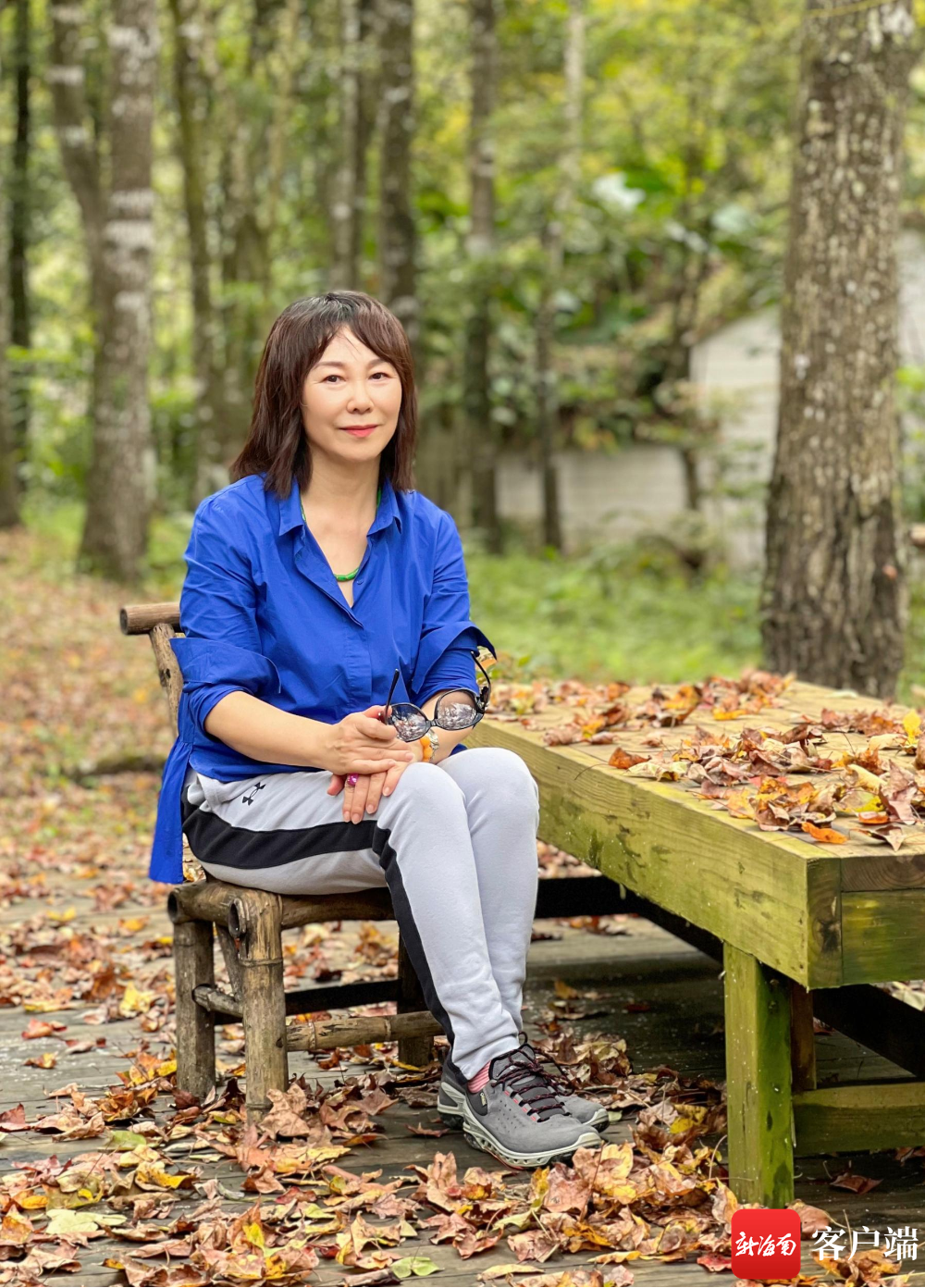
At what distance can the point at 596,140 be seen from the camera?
19.4 meters

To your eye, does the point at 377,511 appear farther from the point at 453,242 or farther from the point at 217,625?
the point at 453,242

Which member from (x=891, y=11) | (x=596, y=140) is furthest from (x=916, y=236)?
(x=891, y=11)

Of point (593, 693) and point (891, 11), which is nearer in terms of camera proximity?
point (593, 693)

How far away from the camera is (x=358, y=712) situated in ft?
10.9

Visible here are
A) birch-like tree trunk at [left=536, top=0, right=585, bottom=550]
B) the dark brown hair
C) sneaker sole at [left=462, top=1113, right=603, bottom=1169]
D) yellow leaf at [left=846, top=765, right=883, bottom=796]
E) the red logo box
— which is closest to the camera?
the red logo box

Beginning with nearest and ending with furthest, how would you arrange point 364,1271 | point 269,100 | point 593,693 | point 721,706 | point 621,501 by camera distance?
point 364,1271 < point 721,706 < point 593,693 < point 269,100 < point 621,501

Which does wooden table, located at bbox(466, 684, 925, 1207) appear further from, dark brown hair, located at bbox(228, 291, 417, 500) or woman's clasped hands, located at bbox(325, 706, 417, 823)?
dark brown hair, located at bbox(228, 291, 417, 500)

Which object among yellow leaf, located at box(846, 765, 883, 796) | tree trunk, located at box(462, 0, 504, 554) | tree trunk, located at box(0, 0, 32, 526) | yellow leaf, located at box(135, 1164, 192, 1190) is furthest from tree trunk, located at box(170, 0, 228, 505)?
yellow leaf, located at box(846, 765, 883, 796)

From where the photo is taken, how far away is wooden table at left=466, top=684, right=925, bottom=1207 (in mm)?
2451

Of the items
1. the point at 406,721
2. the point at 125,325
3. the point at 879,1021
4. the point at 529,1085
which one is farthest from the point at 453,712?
the point at 125,325

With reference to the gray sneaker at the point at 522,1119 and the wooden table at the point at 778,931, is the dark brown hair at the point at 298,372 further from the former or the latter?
the gray sneaker at the point at 522,1119

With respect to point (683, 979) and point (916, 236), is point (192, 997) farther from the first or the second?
point (916, 236)

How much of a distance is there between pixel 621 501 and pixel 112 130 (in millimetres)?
12005

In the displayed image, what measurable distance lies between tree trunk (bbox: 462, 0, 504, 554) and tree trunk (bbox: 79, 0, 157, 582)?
15.5ft
